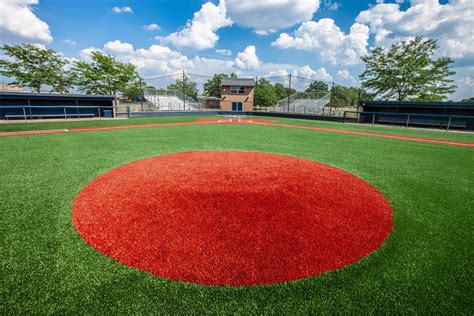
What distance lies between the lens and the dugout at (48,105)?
17078 mm

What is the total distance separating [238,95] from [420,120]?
Result: 28.4m

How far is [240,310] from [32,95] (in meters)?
23.4

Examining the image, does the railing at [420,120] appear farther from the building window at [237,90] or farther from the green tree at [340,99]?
the building window at [237,90]

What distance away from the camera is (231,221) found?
3.17m

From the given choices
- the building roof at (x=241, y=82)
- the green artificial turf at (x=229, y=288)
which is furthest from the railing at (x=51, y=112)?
the building roof at (x=241, y=82)

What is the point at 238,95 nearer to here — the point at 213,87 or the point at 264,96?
the point at 264,96

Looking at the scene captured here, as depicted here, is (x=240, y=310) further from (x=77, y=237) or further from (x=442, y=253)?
(x=442, y=253)

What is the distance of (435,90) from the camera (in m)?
28.8

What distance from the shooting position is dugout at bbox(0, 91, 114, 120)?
17.1 m

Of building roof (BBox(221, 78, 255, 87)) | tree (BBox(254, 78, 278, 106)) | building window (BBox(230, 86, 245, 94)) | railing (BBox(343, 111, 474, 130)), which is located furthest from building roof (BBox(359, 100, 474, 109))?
tree (BBox(254, 78, 278, 106))

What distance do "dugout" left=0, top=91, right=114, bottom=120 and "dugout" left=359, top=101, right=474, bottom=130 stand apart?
2500cm

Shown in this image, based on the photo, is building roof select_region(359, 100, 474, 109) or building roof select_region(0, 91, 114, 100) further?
building roof select_region(359, 100, 474, 109)

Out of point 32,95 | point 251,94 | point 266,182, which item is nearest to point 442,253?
point 266,182

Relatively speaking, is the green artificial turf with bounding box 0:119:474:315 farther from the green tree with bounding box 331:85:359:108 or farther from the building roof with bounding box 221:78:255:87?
the building roof with bounding box 221:78:255:87
